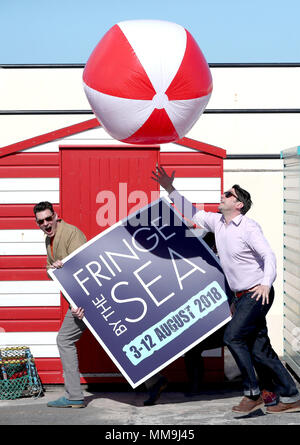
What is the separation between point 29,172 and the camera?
7.34m

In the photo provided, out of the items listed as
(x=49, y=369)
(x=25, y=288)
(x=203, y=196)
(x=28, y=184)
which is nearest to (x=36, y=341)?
(x=49, y=369)

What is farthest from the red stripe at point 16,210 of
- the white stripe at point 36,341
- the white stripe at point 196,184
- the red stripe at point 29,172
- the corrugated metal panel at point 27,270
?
the white stripe at point 196,184

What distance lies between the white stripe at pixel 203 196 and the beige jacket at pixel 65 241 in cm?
101

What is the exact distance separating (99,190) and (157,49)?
1961 mm

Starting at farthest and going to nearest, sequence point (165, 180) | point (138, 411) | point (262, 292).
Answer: point (165, 180) → point (138, 411) → point (262, 292)

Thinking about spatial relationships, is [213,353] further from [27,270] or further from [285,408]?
[27,270]

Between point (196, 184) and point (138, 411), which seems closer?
point (138, 411)

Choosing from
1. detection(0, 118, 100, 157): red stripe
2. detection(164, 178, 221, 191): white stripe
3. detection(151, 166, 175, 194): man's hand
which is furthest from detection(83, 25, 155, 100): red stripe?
detection(164, 178, 221, 191): white stripe

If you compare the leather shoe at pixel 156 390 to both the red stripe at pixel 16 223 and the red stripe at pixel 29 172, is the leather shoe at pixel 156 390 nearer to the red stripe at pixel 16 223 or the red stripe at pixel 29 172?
the red stripe at pixel 16 223

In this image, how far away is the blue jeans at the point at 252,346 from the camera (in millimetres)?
6156

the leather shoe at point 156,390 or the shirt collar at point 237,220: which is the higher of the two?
the shirt collar at point 237,220

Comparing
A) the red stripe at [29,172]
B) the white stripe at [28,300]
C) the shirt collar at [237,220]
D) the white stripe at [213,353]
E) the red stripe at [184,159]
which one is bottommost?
the white stripe at [213,353]

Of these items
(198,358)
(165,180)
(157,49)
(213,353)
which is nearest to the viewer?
(157,49)

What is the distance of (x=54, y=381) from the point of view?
24.2ft
